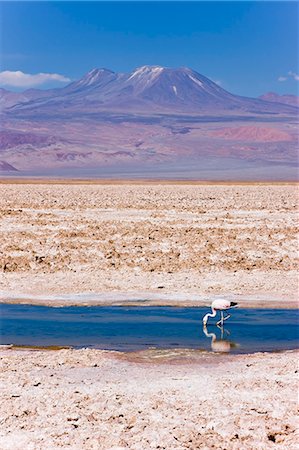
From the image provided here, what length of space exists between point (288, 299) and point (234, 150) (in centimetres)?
16442

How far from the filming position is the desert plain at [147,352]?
7805 mm

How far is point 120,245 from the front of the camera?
20.5m

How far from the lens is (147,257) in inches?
741

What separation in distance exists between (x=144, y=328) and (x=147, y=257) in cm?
636

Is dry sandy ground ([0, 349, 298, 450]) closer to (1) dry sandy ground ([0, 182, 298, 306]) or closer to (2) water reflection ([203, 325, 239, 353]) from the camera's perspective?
(2) water reflection ([203, 325, 239, 353])

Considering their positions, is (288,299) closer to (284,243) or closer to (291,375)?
(291,375)

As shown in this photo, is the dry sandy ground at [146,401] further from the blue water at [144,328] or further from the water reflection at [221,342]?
the blue water at [144,328]

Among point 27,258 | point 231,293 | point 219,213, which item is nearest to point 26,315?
point 231,293

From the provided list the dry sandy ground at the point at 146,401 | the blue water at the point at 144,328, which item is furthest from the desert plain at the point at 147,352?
the blue water at the point at 144,328

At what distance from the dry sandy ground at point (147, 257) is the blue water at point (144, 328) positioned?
76 cm

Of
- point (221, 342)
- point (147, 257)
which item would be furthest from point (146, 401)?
point (147, 257)

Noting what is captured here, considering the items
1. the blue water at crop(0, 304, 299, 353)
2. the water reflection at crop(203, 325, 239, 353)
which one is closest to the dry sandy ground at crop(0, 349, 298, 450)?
the water reflection at crop(203, 325, 239, 353)

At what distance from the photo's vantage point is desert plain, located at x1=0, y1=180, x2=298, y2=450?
780 cm

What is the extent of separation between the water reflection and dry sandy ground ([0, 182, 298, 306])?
2017 millimetres
